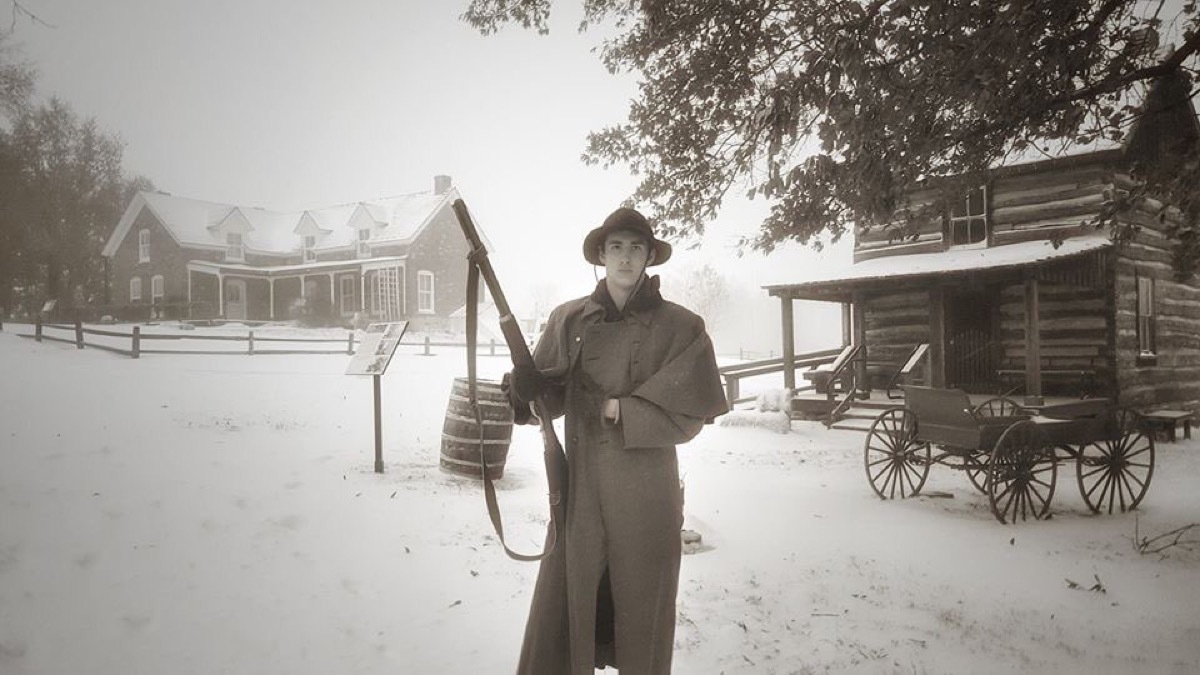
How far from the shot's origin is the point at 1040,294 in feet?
37.5

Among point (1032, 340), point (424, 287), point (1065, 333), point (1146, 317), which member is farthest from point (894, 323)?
point (424, 287)

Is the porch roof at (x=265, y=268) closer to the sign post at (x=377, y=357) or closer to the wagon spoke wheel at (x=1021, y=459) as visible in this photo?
the sign post at (x=377, y=357)

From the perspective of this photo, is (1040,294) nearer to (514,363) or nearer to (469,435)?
(469,435)

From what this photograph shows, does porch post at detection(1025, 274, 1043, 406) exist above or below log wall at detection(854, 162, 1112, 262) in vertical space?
below

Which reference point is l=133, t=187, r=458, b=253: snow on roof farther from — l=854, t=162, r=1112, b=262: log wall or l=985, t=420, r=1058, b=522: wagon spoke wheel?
l=854, t=162, r=1112, b=262: log wall

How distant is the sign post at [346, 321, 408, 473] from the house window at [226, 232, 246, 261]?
1.35 metres

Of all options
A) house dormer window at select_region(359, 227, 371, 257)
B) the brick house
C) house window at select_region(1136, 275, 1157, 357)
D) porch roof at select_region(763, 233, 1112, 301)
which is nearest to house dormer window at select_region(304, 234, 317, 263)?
the brick house

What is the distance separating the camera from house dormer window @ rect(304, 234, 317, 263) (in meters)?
5.63

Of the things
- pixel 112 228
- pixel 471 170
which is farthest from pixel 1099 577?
pixel 112 228

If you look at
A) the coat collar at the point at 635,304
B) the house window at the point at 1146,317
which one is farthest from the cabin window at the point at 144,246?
the house window at the point at 1146,317

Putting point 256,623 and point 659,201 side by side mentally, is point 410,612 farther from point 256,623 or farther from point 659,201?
point 659,201

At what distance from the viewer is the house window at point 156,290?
457 cm

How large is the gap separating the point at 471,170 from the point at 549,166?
2.18ft

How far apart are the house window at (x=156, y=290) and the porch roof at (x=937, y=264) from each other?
30.7 feet
